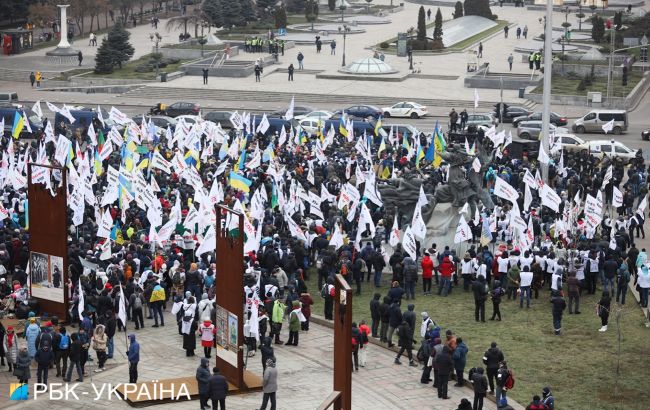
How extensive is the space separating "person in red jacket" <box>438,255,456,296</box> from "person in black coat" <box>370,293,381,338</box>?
150 inches

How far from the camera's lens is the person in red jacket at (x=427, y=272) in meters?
33.3

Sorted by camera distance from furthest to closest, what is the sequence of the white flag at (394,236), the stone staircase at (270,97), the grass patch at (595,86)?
1. the grass patch at (595,86)
2. the stone staircase at (270,97)
3. the white flag at (394,236)

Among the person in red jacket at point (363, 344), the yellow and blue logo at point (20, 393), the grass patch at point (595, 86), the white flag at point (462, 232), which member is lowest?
the yellow and blue logo at point (20, 393)

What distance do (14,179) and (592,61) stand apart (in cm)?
4820

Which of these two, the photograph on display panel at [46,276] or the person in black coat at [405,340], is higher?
the photograph on display panel at [46,276]

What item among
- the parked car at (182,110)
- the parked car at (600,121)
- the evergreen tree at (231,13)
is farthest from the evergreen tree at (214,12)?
the parked car at (600,121)

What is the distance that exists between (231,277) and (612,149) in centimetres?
2909

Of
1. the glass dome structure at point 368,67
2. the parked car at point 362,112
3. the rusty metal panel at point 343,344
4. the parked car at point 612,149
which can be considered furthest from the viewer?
the glass dome structure at point 368,67

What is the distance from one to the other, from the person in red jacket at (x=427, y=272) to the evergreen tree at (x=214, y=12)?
198ft

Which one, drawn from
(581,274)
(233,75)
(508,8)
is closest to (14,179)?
(581,274)

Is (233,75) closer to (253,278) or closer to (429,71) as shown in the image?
(429,71)

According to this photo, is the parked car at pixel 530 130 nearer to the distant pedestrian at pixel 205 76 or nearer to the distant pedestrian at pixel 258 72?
the distant pedestrian at pixel 258 72

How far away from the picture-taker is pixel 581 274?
106 feet

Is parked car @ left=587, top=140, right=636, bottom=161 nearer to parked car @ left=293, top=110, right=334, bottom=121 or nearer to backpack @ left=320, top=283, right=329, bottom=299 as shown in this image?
parked car @ left=293, top=110, right=334, bottom=121
